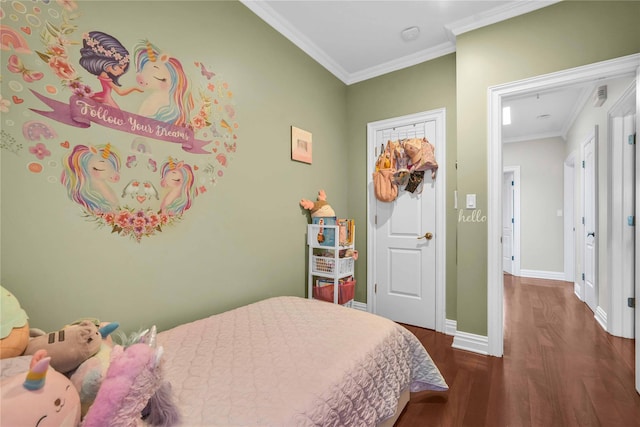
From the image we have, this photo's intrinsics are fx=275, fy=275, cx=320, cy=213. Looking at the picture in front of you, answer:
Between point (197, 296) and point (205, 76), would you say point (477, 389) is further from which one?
point (205, 76)

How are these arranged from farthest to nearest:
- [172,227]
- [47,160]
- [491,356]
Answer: [491,356] < [172,227] < [47,160]

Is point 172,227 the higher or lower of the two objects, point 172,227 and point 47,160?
the lower

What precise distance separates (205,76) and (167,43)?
0.26 metres

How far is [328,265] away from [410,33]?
2.22 meters

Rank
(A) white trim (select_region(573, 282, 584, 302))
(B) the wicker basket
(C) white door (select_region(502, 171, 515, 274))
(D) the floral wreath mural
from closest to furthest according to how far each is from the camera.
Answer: (D) the floral wreath mural, (B) the wicker basket, (A) white trim (select_region(573, 282, 584, 302)), (C) white door (select_region(502, 171, 515, 274))

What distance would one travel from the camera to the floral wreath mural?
3.81 feet

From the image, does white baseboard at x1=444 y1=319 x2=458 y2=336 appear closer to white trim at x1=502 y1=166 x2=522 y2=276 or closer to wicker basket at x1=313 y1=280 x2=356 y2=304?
wicker basket at x1=313 y1=280 x2=356 y2=304

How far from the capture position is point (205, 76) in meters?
1.82

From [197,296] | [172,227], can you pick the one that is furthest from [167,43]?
[197,296]

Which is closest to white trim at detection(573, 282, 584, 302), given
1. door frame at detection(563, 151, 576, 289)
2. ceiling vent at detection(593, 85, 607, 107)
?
door frame at detection(563, 151, 576, 289)

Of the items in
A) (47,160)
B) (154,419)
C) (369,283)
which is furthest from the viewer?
(369,283)

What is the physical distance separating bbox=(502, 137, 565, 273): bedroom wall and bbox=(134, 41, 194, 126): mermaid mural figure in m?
5.95

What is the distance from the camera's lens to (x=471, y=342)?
231cm

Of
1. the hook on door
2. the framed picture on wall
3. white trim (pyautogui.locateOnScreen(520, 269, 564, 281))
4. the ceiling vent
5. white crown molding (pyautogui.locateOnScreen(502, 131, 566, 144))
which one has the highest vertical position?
white crown molding (pyautogui.locateOnScreen(502, 131, 566, 144))
